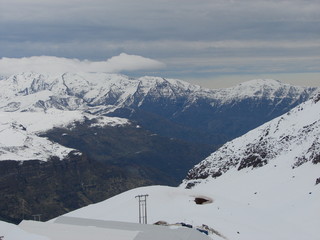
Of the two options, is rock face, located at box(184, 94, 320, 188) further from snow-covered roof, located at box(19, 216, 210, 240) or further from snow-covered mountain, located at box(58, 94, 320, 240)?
snow-covered roof, located at box(19, 216, 210, 240)

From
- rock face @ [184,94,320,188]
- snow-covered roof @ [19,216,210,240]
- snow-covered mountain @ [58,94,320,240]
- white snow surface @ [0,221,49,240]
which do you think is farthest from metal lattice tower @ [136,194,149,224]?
rock face @ [184,94,320,188]

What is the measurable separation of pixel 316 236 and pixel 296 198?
23.9 meters

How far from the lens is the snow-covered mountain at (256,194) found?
8131 cm

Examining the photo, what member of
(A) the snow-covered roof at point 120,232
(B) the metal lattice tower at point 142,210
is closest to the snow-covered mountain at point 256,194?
(B) the metal lattice tower at point 142,210

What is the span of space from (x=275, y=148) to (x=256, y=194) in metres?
42.8

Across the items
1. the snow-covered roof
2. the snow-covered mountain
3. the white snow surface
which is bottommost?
the snow-covered mountain

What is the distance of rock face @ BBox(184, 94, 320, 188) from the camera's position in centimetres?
13638

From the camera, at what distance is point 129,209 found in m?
93.1

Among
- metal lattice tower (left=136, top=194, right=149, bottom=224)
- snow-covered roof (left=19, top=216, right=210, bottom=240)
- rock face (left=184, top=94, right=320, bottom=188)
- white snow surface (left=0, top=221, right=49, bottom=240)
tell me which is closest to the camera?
white snow surface (left=0, top=221, right=49, bottom=240)

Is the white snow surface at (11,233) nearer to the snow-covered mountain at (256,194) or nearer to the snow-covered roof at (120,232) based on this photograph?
the snow-covered roof at (120,232)

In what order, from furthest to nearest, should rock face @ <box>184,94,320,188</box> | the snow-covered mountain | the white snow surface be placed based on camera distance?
1. rock face @ <box>184,94,320,188</box>
2. the snow-covered mountain
3. the white snow surface

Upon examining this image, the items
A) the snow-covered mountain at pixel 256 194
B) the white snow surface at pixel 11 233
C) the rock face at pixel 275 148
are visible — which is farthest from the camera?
the rock face at pixel 275 148

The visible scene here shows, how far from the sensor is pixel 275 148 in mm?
157000

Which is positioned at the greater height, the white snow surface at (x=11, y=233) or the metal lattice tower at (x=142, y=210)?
the white snow surface at (x=11, y=233)
